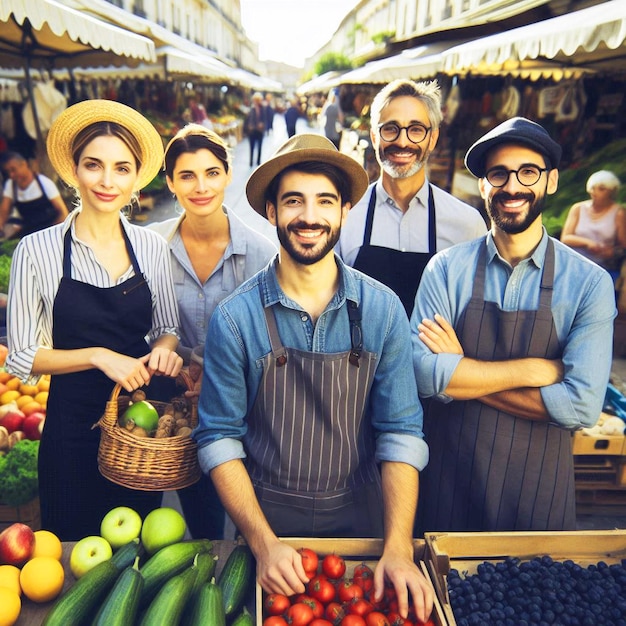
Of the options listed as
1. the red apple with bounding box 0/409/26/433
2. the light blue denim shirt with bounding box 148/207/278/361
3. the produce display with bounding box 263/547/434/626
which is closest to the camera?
the produce display with bounding box 263/547/434/626

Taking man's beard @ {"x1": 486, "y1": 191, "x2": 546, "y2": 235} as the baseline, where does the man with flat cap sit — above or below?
below

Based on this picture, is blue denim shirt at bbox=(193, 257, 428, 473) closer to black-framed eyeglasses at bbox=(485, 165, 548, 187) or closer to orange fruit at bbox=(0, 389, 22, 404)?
black-framed eyeglasses at bbox=(485, 165, 548, 187)

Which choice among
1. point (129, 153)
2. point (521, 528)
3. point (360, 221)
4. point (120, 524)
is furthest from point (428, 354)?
point (129, 153)

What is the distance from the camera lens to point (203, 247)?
2729 mm

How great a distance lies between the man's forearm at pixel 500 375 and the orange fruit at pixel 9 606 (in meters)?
1.53

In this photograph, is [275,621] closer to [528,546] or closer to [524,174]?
[528,546]

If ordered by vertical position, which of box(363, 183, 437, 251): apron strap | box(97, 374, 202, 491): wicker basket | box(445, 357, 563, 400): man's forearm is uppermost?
box(363, 183, 437, 251): apron strap

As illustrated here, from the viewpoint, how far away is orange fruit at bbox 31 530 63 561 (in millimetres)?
1788

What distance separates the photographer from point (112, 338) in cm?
227

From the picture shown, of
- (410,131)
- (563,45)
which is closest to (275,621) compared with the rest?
(410,131)

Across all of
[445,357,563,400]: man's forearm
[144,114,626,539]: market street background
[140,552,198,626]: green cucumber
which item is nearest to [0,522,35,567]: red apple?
[140,552,198,626]: green cucumber

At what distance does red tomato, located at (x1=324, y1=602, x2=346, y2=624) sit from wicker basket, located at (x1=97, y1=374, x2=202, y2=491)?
0.68 m

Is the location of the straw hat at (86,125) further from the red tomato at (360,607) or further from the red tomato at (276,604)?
the red tomato at (360,607)

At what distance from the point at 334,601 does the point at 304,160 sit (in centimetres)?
140
